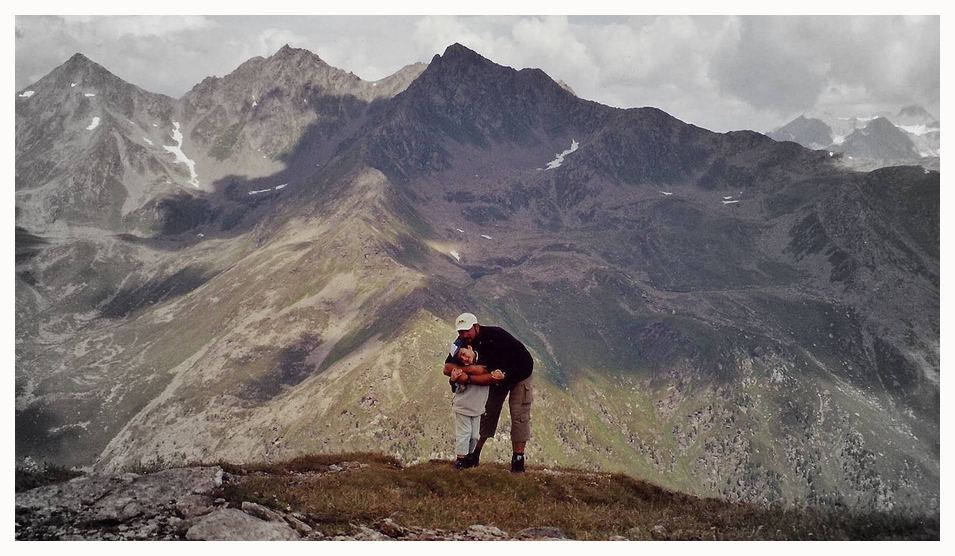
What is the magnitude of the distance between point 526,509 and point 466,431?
3748 millimetres

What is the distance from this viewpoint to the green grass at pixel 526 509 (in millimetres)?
15609

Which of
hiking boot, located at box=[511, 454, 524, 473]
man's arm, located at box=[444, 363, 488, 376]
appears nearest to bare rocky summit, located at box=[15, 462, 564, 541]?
hiking boot, located at box=[511, 454, 524, 473]

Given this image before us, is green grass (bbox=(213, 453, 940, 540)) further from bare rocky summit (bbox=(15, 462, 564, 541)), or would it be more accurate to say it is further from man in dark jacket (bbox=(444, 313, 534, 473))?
man in dark jacket (bbox=(444, 313, 534, 473))

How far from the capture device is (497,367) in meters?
19.8

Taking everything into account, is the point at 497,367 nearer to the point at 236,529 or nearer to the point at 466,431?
the point at 466,431

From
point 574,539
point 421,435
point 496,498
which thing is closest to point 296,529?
point 496,498

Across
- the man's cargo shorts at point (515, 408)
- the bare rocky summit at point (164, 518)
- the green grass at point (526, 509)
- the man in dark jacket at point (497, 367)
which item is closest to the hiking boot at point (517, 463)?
the man in dark jacket at point (497, 367)

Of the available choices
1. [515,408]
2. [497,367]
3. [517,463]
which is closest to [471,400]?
[497,367]

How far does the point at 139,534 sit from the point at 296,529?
387 centimetres

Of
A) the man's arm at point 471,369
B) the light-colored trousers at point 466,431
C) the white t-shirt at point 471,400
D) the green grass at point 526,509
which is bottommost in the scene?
the green grass at point 526,509

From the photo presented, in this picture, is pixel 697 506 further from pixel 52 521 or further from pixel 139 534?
pixel 52 521

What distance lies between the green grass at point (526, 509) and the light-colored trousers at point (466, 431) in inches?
33.4

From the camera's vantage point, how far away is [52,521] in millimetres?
14617

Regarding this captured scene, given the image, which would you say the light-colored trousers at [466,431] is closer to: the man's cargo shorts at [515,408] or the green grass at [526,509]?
the man's cargo shorts at [515,408]
